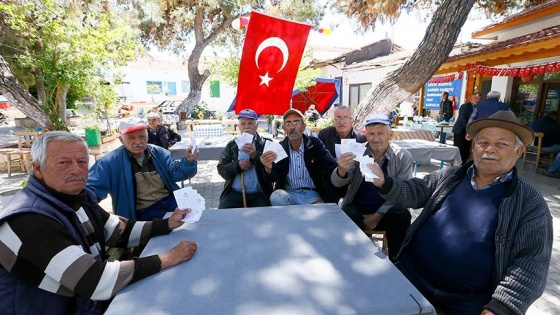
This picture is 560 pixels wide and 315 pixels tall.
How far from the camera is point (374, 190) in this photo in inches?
111

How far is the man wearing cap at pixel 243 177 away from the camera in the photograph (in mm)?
3088

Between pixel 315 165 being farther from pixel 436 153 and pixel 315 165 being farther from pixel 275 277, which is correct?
pixel 436 153

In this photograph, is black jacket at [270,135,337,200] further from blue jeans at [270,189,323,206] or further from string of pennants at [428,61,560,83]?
string of pennants at [428,61,560,83]

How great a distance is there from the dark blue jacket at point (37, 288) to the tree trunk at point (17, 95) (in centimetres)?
641

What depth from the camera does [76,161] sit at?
153 centimetres

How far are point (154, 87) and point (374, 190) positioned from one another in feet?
108

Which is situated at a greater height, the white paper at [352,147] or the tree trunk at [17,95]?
the tree trunk at [17,95]

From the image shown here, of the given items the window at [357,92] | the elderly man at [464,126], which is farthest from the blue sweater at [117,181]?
the window at [357,92]

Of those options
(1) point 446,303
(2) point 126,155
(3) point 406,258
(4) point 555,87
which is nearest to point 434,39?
(3) point 406,258

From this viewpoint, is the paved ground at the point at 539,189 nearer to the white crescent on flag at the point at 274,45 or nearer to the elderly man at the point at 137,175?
the elderly man at the point at 137,175

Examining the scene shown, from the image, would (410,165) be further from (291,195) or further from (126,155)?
(126,155)

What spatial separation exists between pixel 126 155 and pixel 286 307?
203 cm

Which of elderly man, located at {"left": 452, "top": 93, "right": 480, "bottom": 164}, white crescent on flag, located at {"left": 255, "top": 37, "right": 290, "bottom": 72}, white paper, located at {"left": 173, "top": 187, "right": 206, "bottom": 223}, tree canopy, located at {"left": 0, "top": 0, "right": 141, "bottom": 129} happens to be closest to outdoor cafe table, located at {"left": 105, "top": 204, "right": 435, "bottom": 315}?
white paper, located at {"left": 173, "top": 187, "right": 206, "bottom": 223}

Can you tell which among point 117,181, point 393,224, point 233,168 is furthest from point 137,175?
point 393,224
